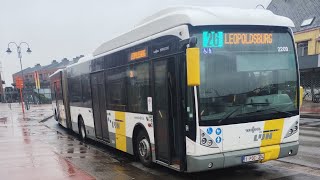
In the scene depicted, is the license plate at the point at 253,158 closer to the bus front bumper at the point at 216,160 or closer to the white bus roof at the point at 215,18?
the bus front bumper at the point at 216,160

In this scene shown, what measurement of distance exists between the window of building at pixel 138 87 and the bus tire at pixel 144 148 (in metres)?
0.60

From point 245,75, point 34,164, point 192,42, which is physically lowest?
point 34,164

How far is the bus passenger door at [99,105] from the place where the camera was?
10748 millimetres

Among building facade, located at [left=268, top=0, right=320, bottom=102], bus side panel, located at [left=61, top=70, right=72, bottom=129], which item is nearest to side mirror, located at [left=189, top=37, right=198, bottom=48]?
bus side panel, located at [left=61, top=70, right=72, bottom=129]

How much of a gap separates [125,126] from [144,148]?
121 cm

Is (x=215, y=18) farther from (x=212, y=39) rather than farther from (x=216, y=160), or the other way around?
(x=216, y=160)

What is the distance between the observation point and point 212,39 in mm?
6371

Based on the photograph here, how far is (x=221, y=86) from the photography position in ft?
20.9

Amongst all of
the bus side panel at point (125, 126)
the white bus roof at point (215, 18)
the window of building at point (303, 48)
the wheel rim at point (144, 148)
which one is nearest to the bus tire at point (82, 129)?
the bus side panel at point (125, 126)

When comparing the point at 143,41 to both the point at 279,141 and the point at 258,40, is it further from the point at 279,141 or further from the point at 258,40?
the point at 279,141

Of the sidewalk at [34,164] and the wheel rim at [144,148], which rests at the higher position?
the wheel rim at [144,148]

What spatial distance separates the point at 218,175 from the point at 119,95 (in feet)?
11.5

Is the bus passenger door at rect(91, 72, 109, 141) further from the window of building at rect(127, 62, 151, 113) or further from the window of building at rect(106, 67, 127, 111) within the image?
the window of building at rect(127, 62, 151, 113)

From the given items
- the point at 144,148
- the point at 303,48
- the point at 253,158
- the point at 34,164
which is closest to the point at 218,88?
the point at 253,158
